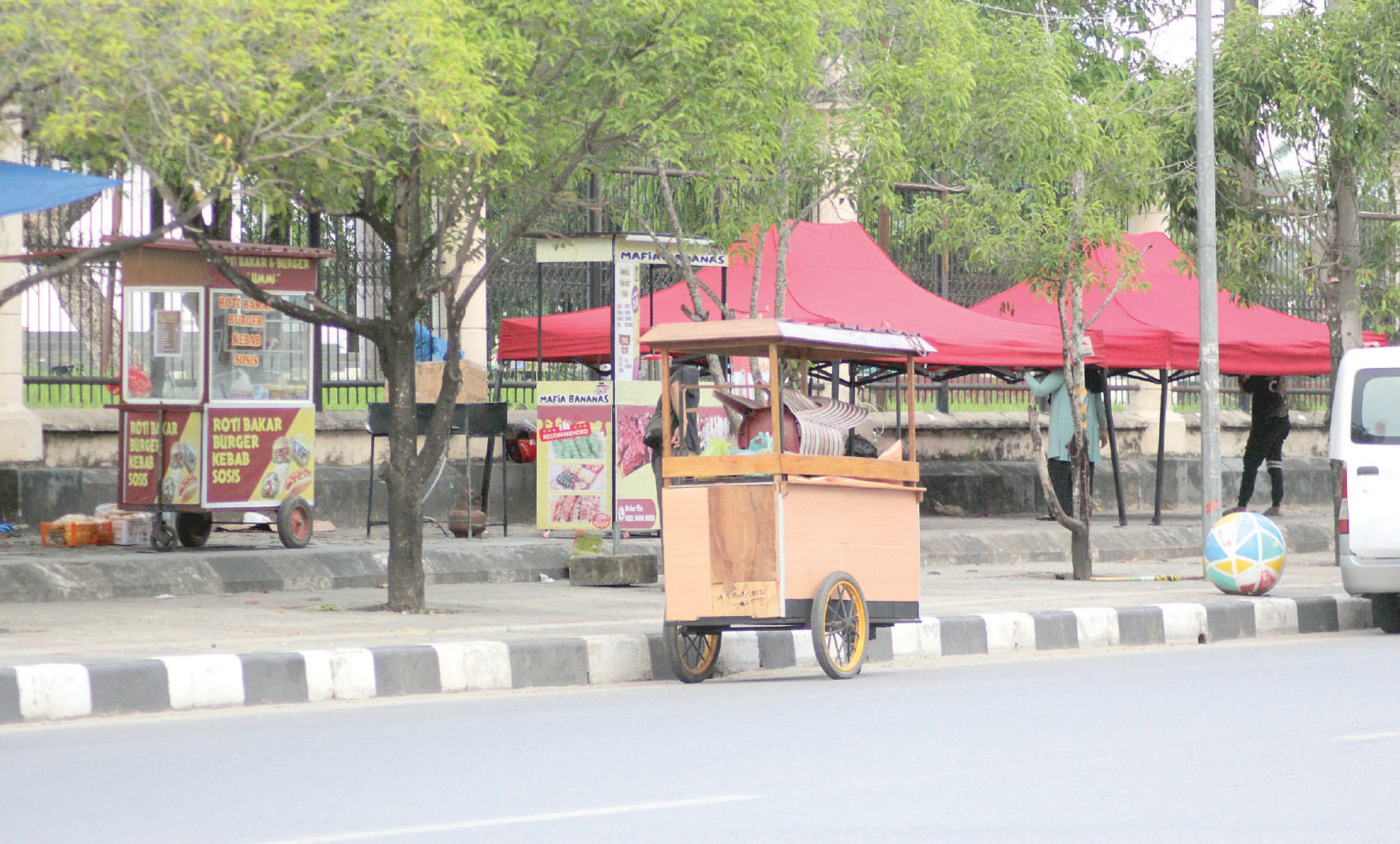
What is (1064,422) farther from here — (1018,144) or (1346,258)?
(1018,144)

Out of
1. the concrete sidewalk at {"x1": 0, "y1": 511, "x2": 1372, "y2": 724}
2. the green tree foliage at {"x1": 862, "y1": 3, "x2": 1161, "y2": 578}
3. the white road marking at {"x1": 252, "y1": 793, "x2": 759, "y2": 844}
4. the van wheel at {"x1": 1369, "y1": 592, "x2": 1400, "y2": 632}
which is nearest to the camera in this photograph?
the white road marking at {"x1": 252, "y1": 793, "x2": 759, "y2": 844}

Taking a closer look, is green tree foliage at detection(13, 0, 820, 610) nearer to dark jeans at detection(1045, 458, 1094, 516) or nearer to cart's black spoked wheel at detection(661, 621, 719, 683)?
cart's black spoked wheel at detection(661, 621, 719, 683)

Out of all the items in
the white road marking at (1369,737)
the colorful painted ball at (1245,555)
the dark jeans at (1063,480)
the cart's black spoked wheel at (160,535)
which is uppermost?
the dark jeans at (1063,480)

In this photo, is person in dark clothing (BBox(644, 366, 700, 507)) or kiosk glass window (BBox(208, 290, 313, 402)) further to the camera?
kiosk glass window (BBox(208, 290, 313, 402))

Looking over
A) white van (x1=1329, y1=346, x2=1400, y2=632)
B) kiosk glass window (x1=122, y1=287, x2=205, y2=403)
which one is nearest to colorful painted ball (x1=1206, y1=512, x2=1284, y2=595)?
white van (x1=1329, y1=346, x2=1400, y2=632)

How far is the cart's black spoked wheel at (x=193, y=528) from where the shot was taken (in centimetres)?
1392

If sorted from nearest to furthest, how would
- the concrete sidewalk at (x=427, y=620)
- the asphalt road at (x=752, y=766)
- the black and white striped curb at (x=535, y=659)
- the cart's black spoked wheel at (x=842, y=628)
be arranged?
1. the asphalt road at (x=752, y=766)
2. the black and white striped curb at (x=535, y=659)
3. the concrete sidewalk at (x=427, y=620)
4. the cart's black spoked wheel at (x=842, y=628)

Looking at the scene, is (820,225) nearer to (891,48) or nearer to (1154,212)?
(891,48)

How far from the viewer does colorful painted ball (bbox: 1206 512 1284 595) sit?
13.4 meters

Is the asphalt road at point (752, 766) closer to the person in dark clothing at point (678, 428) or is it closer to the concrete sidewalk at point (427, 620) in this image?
the concrete sidewalk at point (427, 620)

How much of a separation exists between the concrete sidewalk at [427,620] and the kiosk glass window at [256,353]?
3.89ft

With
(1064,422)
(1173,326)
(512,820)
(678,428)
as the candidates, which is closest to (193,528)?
(678,428)

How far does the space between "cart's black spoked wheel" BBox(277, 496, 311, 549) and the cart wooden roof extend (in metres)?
4.75

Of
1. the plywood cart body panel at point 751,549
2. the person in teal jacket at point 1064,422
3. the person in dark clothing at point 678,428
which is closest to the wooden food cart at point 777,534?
the plywood cart body panel at point 751,549
